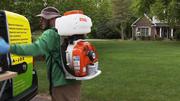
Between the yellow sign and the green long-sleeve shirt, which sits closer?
the green long-sleeve shirt

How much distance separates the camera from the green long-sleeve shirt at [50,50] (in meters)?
5.22

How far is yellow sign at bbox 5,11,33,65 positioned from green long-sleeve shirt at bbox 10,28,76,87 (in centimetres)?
84

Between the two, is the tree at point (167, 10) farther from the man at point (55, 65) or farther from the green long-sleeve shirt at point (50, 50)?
the green long-sleeve shirt at point (50, 50)

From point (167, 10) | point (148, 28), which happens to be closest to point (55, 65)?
point (167, 10)

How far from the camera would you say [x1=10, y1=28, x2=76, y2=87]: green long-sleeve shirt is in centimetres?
522

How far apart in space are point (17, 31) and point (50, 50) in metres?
1.44

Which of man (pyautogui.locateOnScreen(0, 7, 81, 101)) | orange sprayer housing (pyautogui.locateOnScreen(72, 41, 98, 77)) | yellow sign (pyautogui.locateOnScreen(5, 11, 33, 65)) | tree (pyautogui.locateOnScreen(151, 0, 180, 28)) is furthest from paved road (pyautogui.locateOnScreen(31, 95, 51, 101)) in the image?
tree (pyautogui.locateOnScreen(151, 0, 180, 28))

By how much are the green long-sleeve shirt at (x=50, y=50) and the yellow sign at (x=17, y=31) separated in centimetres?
84

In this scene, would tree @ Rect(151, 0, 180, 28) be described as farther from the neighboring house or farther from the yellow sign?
the yellow sign

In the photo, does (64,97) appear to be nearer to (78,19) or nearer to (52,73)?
(52,73)

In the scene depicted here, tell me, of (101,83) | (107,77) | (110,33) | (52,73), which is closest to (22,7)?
(107,77)

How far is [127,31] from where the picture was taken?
84.9 metres

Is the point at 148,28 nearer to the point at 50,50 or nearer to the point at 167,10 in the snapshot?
the point at 167,10

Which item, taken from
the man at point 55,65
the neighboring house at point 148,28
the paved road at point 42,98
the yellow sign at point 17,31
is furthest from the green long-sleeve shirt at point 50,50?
the neighboring house at point 148,28
